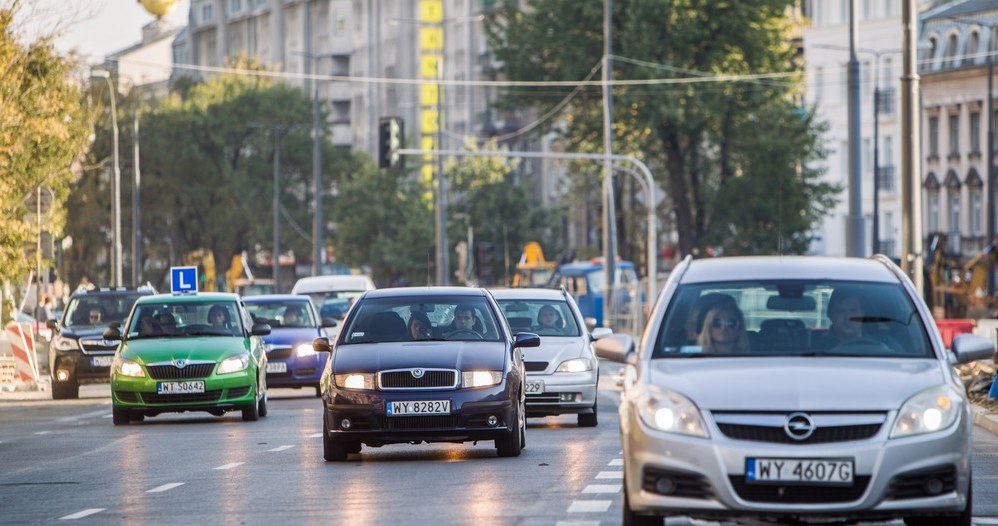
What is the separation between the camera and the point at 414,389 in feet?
59.0

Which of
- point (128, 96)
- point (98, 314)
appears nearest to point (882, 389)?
point (98, 314)

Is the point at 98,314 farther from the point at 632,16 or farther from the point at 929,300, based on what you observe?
the point at 632,16

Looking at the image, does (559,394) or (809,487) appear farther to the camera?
Answer: (559,394)

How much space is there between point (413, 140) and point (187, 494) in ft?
296

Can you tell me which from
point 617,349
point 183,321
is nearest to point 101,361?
point 183,321

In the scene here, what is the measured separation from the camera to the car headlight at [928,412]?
10.8 metres

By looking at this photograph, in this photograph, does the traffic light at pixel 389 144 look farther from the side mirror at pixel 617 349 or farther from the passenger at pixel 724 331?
the passenger at pixel 724 331

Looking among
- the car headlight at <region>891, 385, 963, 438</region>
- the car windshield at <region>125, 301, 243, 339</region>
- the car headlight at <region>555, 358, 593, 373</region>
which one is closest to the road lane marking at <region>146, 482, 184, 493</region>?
the car headlight at <region>891, 385, 963, 438</region>

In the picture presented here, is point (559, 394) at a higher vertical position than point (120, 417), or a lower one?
higher

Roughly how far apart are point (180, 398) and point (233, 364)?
2.35 feet

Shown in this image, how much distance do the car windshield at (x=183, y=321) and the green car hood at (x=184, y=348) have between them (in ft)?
1.20

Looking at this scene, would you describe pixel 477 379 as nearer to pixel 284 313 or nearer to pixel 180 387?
pixel 180 387

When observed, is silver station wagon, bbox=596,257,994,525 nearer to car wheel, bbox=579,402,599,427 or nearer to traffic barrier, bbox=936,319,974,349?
car wheel, bbox=579,402,599,427

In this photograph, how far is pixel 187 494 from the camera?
15.6 meters
